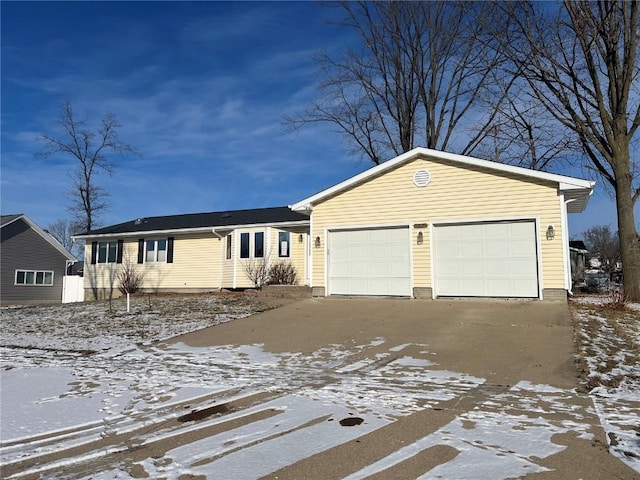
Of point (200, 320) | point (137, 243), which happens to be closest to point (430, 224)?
point (200, 320)

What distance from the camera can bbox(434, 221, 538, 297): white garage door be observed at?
12.6 m

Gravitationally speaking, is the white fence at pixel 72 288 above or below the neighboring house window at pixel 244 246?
below

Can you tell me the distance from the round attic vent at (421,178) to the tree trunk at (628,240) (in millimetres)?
6112

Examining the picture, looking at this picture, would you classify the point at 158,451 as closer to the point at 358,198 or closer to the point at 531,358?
the point at 531,358

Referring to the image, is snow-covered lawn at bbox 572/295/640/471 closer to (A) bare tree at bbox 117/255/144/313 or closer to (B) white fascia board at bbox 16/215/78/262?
(A) bare tree at bbox 117/255/144/313

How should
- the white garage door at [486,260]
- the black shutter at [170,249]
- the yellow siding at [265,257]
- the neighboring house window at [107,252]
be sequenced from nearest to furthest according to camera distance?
the white garage door at [486,260]
the yellow siding at [265,257]
the black shutter at [170,249]
the neighboring house window at [107,252]

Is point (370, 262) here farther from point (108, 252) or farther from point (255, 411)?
point (108, 252)

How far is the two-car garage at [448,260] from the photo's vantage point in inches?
497

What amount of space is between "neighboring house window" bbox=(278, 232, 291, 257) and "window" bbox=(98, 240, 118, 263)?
956 centimetres

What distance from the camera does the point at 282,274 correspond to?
19188mm

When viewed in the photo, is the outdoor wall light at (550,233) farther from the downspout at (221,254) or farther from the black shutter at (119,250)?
the black shutter at (119,250)

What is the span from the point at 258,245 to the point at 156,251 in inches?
235

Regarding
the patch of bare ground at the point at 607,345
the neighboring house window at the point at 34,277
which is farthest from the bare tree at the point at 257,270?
the neighboring house window at the point at 34,277

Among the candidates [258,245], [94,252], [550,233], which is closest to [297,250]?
[258,245]
